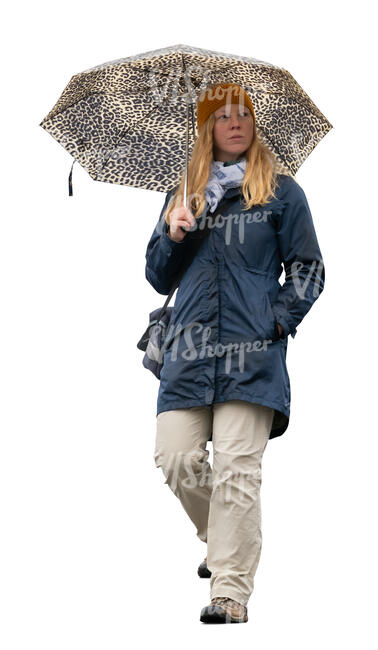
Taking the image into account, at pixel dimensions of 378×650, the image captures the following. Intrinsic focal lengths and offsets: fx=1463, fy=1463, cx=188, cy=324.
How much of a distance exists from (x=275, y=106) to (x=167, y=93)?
0.57 meters

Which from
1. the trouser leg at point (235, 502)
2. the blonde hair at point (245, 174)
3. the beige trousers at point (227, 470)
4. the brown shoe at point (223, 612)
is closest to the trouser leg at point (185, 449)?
the beige trousers at point (227, 470)

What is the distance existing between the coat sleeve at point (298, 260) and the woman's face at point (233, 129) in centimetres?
38

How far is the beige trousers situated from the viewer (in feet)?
23.2

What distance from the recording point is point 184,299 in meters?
7.32

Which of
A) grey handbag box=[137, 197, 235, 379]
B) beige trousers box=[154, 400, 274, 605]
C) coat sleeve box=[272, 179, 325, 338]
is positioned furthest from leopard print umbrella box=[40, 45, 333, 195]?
beige trousers box=[154, 400, 274, 605]

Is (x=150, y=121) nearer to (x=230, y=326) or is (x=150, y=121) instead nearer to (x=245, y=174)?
(x=245, y=174)

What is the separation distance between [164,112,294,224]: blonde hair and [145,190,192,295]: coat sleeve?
9cm

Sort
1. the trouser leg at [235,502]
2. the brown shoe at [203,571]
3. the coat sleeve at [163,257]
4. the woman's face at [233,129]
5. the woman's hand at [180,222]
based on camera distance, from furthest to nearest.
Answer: the brown shoe at [203,571]
the woman's face at [233,129]
the coat sleeve at [163,257]
the woman's hand at [180,222]
the trouser leg at [235,502]

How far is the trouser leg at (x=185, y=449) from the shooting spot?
722 cm

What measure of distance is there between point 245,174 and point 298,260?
1.69 ft

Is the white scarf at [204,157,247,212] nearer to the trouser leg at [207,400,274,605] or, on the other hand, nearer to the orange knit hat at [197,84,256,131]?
the orange knit hat at [197,84,256,131]

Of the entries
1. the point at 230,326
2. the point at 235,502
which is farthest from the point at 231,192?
the point at 235,502

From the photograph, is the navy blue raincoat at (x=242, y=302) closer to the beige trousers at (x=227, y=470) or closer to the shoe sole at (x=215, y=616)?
the beige trousers at (x=227, y=470)

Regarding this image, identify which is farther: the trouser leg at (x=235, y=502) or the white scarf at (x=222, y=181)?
the white scarf at (x=222, y=181)
